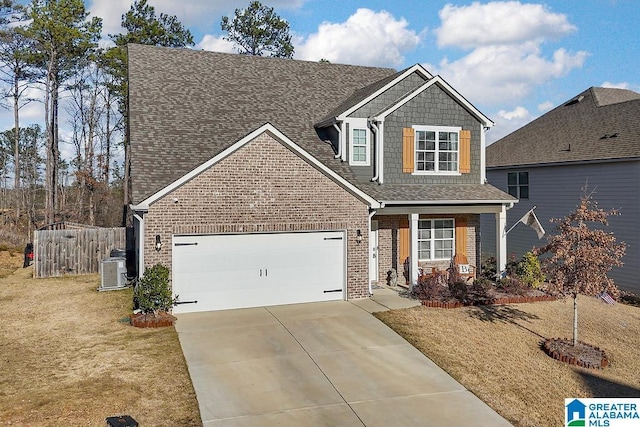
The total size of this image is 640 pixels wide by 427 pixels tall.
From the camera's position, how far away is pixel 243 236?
14.1 metres

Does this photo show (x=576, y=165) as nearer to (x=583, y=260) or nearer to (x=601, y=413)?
(x=583, y=260)

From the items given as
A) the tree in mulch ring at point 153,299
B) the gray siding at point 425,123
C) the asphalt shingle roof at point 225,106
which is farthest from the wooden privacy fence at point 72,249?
the gray siding at point 425,123

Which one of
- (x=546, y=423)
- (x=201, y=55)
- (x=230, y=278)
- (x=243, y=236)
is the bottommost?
(x=546, y=423)

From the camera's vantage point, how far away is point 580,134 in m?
21.2

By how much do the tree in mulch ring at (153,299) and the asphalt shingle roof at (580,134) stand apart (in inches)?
630

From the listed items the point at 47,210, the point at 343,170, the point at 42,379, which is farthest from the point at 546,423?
the point at 47,210

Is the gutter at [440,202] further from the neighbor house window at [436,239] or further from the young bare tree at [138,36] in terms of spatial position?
the young bare tree at [138,36]

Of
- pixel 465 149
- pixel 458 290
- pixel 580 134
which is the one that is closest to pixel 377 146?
pixel 465 149

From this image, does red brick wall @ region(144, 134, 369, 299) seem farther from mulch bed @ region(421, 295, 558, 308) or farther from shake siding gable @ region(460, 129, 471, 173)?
shake siding gable @ region(460, 129, 471, 173)

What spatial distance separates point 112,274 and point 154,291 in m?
5.52

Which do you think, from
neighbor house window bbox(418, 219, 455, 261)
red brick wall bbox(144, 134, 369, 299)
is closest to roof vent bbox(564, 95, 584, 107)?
neighbor house window bbox(418, 219, 455, 261)

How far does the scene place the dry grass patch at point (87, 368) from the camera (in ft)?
24.9

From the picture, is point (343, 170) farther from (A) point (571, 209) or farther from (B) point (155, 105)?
(A) point (571, 209)

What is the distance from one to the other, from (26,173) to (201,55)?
39.3 metres
